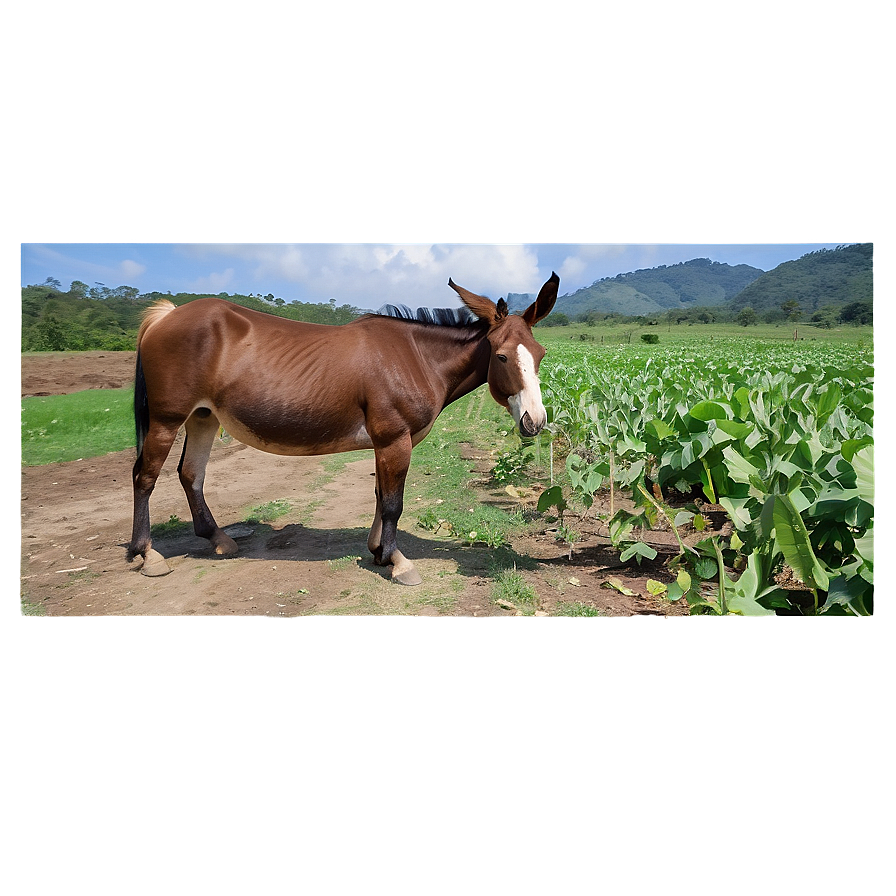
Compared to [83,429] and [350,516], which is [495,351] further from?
[83,429]

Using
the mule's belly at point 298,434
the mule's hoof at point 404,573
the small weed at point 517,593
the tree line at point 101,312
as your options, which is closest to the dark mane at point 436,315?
the tree line at point 101,312

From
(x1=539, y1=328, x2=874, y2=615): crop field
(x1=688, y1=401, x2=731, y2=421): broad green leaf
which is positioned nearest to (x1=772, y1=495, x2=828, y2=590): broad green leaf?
(x1=539, y1=328, x2=874, y2=615): crop field

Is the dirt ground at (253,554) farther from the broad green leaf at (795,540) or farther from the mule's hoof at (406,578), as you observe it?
the broad green leaf at (795,540)

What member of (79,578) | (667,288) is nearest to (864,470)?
(667,288)

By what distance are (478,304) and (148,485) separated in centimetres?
200

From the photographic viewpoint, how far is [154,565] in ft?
11.0

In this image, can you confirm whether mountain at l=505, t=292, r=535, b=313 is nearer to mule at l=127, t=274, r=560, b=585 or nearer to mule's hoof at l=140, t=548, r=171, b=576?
mule at l=127, t=274, r=560, b=585

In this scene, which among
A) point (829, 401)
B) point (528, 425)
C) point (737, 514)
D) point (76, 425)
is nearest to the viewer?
point (737, 514)

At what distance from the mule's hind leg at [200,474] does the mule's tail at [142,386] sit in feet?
0.73

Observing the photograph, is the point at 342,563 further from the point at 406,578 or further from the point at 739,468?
the point at 739,468

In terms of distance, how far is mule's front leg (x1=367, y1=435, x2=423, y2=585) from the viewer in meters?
3.31

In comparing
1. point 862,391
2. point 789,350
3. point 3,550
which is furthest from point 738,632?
point 3,550

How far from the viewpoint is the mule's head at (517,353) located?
3.22 m

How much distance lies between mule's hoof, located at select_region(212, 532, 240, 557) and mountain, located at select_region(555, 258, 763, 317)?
231 centimetres
